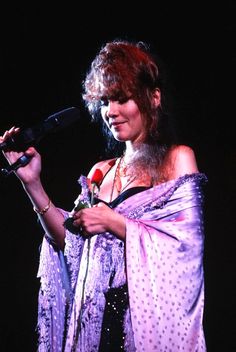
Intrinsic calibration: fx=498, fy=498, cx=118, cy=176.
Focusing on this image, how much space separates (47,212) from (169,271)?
466 millimetres

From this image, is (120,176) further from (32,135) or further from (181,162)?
(32,135)

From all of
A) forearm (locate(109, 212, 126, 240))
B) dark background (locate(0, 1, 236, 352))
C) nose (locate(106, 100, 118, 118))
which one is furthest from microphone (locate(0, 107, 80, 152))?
dark background (locate(0, 1, 236, 352))

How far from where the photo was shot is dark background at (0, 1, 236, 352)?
2.10 metres

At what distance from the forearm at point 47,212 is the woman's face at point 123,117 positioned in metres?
0.31

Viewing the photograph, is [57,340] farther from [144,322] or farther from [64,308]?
[144,322]

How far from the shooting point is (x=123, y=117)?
5.31ft

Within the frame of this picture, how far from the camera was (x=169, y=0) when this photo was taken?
2203 millimetres

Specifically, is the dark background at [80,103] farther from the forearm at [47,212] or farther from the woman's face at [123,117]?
the forearm at [47,212]

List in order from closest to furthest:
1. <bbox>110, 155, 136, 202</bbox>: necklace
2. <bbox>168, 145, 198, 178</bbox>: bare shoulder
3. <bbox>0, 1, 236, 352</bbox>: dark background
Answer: <bbox>168, 145, 198, 178</bbox>: bare shoulder
<bbox>110, 155, 136, 202</bbox>: necklace
<bbox>0, 1, 236, 352</bbox>: dark background

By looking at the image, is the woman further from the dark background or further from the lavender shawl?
the dark background

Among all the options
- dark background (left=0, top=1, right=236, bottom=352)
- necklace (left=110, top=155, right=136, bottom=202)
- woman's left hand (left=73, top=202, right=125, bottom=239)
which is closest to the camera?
woman's left hand (left=73, top=202, right=125, bottom=239)

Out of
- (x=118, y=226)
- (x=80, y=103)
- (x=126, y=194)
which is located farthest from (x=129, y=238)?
(x=80, y=103)

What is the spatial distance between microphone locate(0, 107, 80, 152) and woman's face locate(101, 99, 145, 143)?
199 mm

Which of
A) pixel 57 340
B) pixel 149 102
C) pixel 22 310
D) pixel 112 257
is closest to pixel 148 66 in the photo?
pixel 149 102
